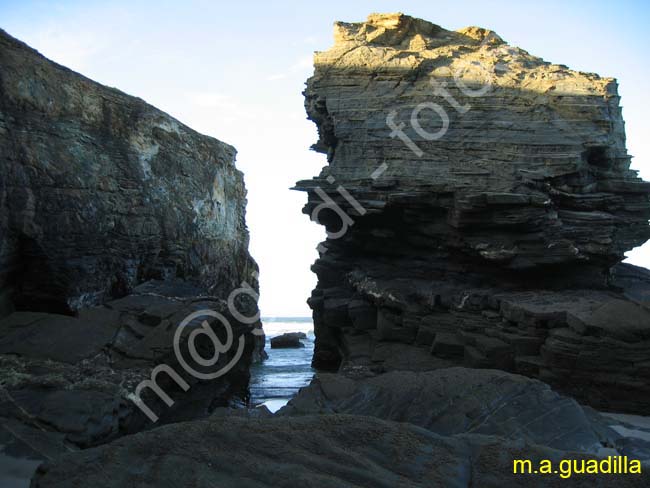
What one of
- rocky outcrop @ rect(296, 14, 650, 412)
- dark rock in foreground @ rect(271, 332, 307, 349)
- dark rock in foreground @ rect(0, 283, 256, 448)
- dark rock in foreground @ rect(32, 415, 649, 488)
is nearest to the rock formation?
dark rock in foreground @ rect(0, 283, 256, 448)

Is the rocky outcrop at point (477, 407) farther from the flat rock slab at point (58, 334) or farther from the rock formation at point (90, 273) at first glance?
the flat rock slab at point (58, 334)

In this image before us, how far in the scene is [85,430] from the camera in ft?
21.2

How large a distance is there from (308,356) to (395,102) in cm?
1043

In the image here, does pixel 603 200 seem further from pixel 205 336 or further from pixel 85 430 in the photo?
pixel 85 430

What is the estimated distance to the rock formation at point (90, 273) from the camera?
276 inches

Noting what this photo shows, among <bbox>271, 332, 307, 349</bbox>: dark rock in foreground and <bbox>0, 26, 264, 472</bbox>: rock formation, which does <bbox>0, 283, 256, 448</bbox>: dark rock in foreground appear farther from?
<bbox>271, 332, 307, 349</bbox>: dark rock in foreground

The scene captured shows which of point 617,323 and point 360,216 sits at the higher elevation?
point 360,216

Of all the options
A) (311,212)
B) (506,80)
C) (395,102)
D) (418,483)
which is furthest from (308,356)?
(418,483)

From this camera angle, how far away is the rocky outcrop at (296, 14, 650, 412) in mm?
9445

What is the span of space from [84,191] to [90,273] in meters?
1.36

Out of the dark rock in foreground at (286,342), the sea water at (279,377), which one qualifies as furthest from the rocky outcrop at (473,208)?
the dark rock in foreground at (286,342)

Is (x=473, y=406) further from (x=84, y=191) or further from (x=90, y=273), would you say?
(x=84, y=191)

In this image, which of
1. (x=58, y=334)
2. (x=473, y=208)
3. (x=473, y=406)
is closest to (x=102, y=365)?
(x=58, y=334)

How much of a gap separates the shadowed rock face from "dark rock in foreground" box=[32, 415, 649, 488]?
17.4 ft
